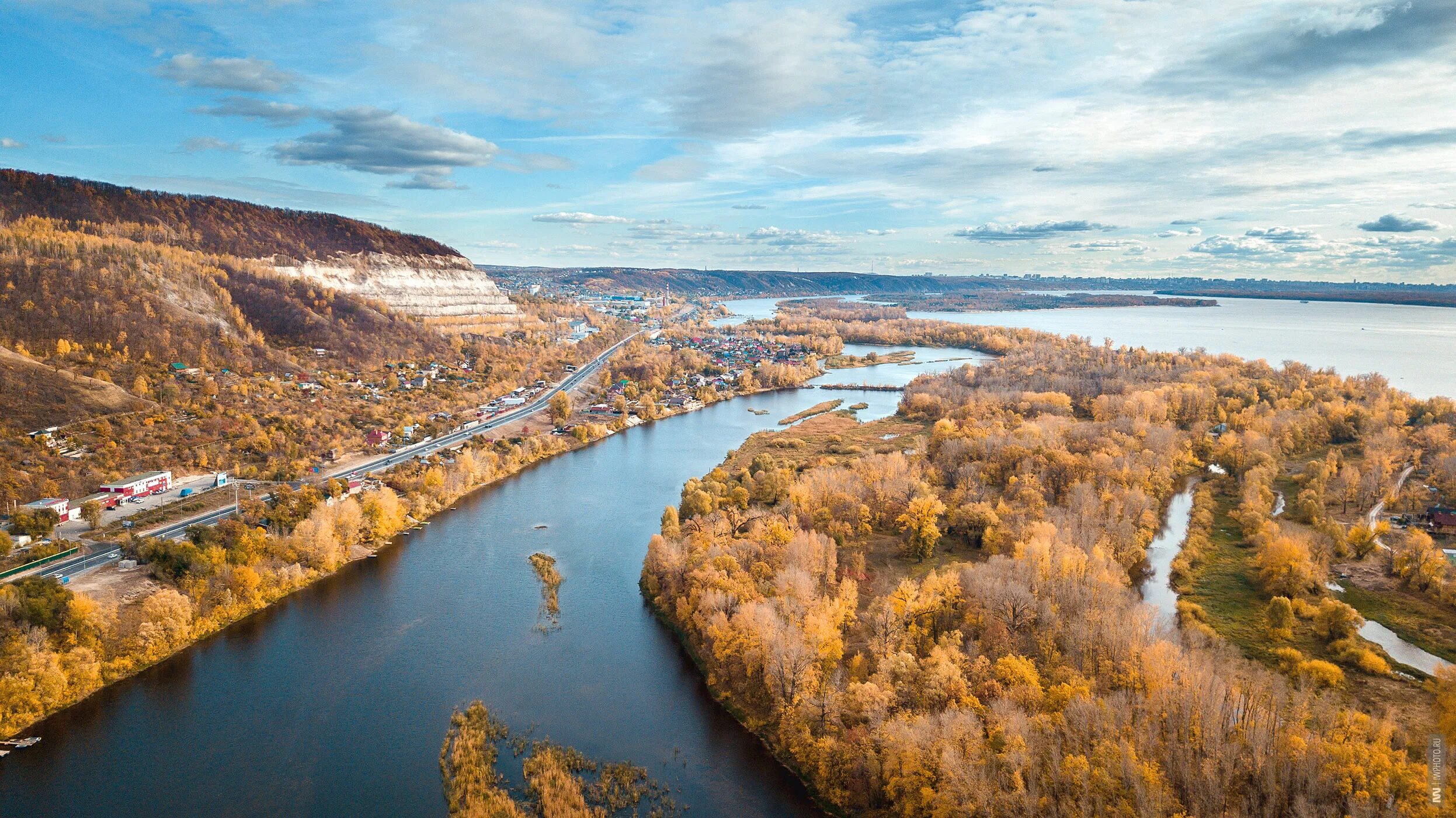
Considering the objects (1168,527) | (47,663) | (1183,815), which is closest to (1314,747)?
(1183,815)

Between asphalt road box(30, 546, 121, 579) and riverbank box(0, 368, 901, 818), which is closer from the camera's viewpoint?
riverbank box(0, 368, 901, 818)

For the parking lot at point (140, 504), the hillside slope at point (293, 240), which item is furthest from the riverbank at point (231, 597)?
the hillside slope at point (293, 240)

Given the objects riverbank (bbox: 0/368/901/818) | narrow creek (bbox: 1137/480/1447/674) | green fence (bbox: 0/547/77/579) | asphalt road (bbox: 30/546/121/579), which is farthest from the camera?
asphalt road (bbox: 30/546/121/579)

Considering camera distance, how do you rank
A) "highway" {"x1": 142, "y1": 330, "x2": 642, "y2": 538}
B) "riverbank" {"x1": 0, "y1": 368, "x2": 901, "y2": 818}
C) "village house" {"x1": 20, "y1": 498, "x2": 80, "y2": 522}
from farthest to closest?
1. "highway" {"x1": 142, "y1": 330, "x2": 642, "y2": 538}
2. "village house" {"x1": 20, "y1": 498, "x2": 80, "y2": 522}
3. "riverbank" {"x1": 0, "y1": 368, "x2": 901, "y2": 818}

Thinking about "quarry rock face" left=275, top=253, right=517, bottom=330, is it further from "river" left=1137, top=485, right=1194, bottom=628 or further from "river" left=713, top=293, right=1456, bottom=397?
"river" left=713, top=293, right=1456, bottom=397

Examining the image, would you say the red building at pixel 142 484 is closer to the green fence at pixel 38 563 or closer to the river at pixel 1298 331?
the green fence at pixel 38 563

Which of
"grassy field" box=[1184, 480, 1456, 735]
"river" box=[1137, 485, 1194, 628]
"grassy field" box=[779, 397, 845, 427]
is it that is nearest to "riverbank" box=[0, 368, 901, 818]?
"river" box=[1137, 485, 1194, 628]
